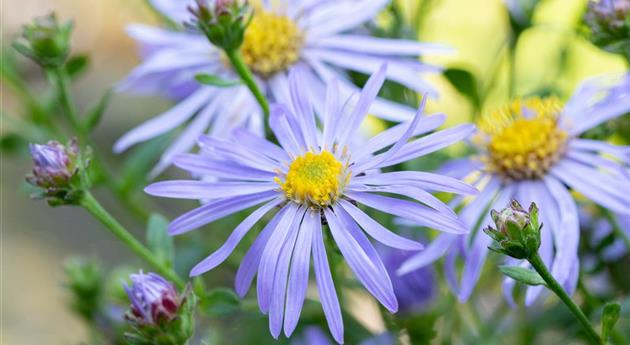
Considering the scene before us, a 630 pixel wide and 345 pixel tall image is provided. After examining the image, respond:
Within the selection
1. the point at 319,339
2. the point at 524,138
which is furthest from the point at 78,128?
the point at 524,138

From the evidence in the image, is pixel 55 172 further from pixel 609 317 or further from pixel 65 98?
pixel 609 317

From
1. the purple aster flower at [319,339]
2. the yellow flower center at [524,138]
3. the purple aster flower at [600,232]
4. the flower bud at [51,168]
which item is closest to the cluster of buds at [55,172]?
the flower bud at [51,168]

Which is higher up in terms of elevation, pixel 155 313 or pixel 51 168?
pixel 51 168

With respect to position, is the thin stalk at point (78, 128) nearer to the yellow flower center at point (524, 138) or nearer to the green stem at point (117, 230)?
the green stem at point (117, 230)

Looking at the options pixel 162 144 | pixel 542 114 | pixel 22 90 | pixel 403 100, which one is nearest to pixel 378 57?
pixel 403 100

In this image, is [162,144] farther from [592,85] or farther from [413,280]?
[592,85]

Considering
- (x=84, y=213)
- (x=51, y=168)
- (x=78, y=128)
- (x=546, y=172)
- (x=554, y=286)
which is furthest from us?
(x=84, y=213)
